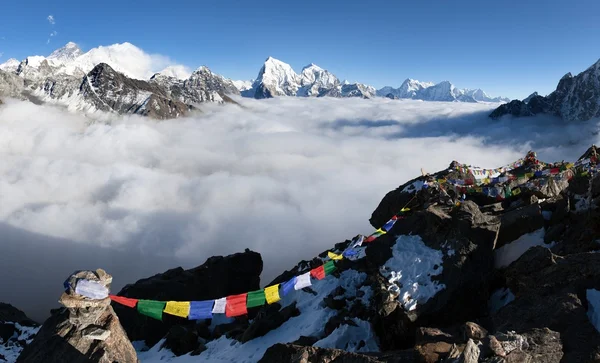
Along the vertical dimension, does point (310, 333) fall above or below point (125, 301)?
below

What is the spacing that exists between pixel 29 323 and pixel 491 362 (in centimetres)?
8426

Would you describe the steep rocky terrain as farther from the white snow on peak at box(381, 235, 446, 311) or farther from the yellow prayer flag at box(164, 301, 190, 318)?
the yellow prayer flag at box(164, 301, 190, 318)

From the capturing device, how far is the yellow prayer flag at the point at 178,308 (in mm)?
18047

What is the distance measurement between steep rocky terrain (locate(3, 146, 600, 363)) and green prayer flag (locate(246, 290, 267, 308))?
3.26 metres

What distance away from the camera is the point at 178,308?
18.3 metres

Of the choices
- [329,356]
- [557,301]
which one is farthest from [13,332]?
[557,301]

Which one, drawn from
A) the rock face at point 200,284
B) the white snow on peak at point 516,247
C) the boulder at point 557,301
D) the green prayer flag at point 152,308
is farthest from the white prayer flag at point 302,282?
the rock face at point 200,284

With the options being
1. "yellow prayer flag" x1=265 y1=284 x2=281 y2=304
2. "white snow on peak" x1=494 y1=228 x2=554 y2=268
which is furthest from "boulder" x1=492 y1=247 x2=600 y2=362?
"yellow prayer flag" x1=265 y1=284 x2=281 y2=304

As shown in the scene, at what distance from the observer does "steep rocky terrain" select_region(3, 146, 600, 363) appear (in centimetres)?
1146

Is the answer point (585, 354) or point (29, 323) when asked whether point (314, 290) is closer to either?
point (585, 354)

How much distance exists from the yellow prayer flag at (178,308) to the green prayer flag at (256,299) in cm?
334

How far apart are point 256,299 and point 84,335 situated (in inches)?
334

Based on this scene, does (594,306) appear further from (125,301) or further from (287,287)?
(125,301)

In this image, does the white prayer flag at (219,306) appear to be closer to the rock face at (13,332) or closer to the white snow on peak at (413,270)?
the white snow on peak at (413,270)
